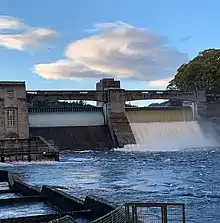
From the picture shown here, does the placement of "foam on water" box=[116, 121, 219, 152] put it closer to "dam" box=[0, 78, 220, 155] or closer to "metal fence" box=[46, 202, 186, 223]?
"dam" box=[0, 78, 220, 155]

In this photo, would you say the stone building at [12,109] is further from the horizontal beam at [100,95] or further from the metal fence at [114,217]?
the metal fence at [114,217]

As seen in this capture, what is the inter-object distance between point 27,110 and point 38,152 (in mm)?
16244

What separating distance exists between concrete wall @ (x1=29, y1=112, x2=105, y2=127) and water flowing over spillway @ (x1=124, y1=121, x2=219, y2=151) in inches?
203

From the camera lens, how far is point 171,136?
59.7 m

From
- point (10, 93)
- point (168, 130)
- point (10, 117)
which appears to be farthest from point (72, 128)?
point (168, 130)

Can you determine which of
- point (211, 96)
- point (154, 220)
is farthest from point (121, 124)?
point (154, 220)

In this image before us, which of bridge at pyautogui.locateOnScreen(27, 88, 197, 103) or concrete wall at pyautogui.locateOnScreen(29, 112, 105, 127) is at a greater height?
bridge at pyautogui.locateOnScreen(27, 88, 197, 103)

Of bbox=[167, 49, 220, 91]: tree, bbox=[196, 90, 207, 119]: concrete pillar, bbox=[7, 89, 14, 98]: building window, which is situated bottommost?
bbox=[196, 90, 207, 119]: concrete pillar

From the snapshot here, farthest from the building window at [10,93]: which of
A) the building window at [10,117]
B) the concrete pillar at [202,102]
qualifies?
the concrete pillar at [202,102]

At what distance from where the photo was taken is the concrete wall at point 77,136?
56.9m

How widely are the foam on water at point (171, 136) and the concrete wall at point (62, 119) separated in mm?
5145

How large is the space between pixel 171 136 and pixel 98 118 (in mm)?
9063

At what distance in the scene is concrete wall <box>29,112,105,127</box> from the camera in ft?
194

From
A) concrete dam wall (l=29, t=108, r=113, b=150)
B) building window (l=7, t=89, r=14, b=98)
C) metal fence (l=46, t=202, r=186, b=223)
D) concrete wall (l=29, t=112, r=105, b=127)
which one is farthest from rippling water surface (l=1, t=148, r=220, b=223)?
building window (l=7, t=89, r=14, b=98)
